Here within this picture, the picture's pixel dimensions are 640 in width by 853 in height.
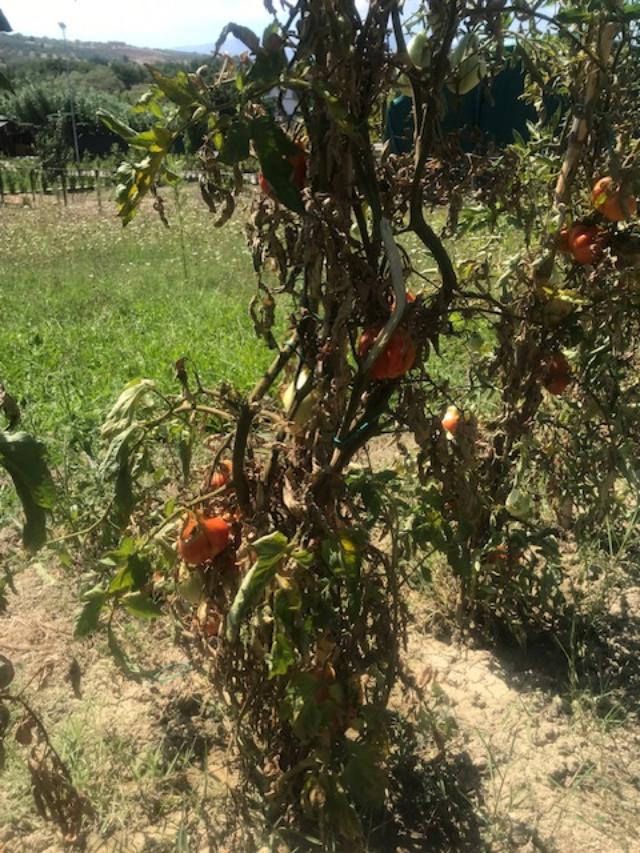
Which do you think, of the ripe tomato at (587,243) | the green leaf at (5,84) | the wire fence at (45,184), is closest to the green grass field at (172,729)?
the ripe tomato at (587,243)

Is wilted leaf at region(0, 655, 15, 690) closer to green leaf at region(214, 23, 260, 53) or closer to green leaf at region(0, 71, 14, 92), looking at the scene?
green leaf at region(0, 71, 14, 92)

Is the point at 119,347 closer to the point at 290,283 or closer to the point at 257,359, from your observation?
the point at 257,359

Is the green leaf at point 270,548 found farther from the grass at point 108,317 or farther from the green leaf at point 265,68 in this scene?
the grass at point 108,317

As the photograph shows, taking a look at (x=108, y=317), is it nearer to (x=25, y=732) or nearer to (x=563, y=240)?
(x=563, y=240)

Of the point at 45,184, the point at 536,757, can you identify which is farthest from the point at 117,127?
the point at 45,184

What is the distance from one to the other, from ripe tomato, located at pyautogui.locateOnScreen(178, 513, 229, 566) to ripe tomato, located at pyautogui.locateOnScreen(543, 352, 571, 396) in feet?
2.65

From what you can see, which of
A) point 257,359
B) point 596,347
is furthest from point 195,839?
point 257,359

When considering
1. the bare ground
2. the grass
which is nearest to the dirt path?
the bare ground

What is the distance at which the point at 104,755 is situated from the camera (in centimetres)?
164

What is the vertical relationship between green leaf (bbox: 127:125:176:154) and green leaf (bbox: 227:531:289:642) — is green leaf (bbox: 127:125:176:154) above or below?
above

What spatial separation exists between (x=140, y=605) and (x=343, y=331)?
54 cm

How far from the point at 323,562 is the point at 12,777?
92 cm

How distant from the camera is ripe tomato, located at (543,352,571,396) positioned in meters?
1.63

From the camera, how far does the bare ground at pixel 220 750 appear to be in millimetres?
1490
